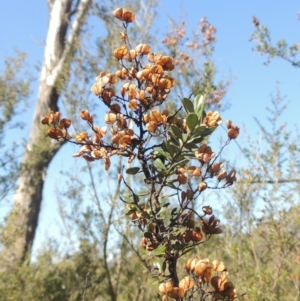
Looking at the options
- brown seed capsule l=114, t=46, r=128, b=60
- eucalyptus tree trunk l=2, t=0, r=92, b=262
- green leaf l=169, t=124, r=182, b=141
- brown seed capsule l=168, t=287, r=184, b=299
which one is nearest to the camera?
brown seed capsule l=168, t=287, r=184, b=299

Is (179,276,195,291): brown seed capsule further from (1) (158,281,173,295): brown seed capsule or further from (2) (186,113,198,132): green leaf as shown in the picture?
(2) (186,113,198,132): green leaf

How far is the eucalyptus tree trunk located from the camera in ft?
19.8

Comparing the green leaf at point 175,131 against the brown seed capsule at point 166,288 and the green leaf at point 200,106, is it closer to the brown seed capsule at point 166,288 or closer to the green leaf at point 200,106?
the green leaf at point 200,106

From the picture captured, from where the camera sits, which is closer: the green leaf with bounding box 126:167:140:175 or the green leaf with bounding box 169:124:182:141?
the green leaf with bounding box 169:124:182:141

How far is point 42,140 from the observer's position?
7.11 metres

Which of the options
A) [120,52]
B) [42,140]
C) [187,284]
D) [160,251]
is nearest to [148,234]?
[160,251]

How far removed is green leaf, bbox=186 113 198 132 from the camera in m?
0.98

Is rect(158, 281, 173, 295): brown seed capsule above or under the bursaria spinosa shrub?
under

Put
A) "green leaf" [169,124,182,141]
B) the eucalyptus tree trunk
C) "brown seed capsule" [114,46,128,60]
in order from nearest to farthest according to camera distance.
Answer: "green leaf" [169,124,182,141], "brown seed capsule" [114,46,128,60], the eucalyptus tree trunk

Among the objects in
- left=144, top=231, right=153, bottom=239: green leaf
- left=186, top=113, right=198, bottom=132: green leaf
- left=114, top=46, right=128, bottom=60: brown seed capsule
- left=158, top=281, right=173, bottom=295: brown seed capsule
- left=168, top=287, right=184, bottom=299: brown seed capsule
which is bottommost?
left=168, top=287, right=184, bottom=299: brown seed capsule

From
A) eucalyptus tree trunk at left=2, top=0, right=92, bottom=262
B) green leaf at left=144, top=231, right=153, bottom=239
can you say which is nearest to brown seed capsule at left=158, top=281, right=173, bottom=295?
green leaf at left=144, top=231, right=153, bottom=239

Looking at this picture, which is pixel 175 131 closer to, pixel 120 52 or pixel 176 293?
pixel 120 52

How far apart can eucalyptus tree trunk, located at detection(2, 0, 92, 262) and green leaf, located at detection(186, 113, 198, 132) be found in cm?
491

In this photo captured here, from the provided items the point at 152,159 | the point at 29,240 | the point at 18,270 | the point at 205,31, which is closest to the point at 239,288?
the point at 152,159
